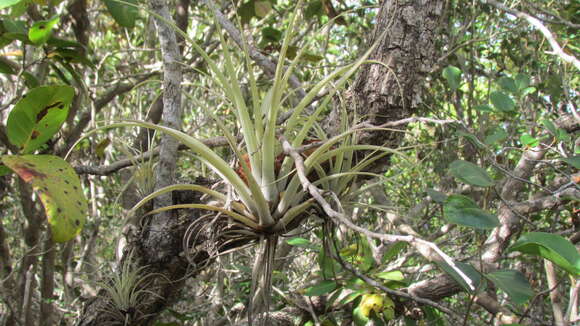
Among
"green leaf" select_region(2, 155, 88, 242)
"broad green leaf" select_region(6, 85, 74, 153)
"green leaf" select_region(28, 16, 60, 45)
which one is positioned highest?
"green leaf" select_region(28, 16, 60, 45)

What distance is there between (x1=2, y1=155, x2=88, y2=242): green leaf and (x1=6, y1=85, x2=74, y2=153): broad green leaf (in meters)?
0.11

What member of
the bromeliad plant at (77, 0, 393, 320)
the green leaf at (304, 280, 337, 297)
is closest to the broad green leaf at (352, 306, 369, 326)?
the green leaf at (304, 280, 337, 297)

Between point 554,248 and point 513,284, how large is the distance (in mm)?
126

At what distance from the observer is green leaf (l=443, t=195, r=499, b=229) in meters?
0.85

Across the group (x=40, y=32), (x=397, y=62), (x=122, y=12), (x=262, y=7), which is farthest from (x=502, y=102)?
(x=40, y=32)

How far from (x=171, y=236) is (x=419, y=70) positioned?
72 cm

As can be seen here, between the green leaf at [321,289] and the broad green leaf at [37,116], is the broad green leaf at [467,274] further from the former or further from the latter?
the broad green leaf at [37,116]

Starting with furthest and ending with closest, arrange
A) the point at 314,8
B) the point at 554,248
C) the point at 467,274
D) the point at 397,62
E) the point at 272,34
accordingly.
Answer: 1. the point at 314,8
2. the point at 272,34
3. the point at 397,62
4. the point at 467,274
5. the point at 554,248

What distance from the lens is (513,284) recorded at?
2.96 ft

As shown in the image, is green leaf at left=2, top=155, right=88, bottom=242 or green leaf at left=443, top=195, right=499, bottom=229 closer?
green leaf at left=2, top=155, right=88, bottom=242

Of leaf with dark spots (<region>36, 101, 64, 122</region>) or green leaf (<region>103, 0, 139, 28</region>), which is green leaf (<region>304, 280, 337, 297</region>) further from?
green leaf (<region>103, 0, 139, 28</region>)

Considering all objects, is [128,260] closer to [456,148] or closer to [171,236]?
[171,236]

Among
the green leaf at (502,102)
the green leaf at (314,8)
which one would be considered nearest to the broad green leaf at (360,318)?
the green leaf at (502,102)

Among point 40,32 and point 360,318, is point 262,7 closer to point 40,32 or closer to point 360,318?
point 40,32
